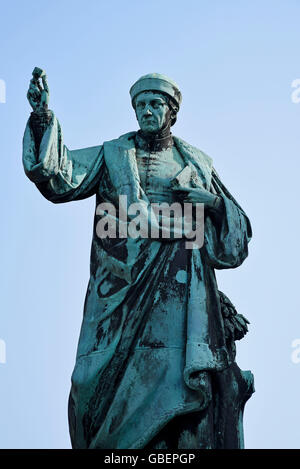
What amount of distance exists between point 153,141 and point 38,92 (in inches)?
54.0

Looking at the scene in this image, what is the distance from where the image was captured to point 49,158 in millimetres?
10766

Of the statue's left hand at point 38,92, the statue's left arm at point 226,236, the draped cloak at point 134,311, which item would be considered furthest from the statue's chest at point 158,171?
the statue's left hand at point 38,92

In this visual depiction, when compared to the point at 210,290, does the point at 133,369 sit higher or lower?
lower

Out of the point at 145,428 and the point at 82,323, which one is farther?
the point at 82,323

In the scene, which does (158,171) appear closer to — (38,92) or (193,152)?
(193,152)

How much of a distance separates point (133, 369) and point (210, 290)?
3.71 ft

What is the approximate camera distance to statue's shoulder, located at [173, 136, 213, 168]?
11609 millimetres

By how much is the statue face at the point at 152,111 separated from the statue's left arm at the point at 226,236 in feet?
3.22

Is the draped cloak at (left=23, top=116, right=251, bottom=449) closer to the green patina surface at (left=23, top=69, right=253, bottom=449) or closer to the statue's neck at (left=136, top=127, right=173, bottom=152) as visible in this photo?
the green patina surface at (left=23, top=69, right=253, bottom=449)

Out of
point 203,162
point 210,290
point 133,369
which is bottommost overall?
point 133,369
